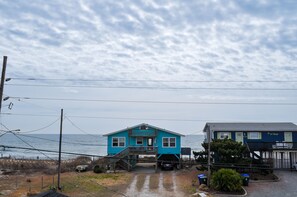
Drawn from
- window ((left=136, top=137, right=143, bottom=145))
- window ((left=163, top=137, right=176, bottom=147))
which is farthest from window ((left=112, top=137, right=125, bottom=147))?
window ((left=163, top=137, right=176, bottom=147))

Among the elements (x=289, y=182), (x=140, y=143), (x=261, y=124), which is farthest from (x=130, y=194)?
(x=261, y=124)

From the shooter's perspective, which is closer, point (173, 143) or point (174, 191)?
point (174, 191)

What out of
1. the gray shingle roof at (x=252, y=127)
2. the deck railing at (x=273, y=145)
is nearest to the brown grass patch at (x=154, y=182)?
the gray shingle roof at (x=252, y=127)

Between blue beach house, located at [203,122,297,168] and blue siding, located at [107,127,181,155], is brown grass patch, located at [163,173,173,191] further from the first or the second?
blue beach house, located at [203,122,297,168]

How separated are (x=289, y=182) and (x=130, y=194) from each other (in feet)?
53.5

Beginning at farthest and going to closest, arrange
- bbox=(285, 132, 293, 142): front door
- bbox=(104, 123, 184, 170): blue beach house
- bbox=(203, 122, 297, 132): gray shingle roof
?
bbox=(104, 123, 184, 170): blue beach house < bbox=(203, 122, 297, 132): gray shingle roof < bbox=(285, 132, 293, 142): front door

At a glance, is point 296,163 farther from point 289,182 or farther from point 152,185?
point 152,185

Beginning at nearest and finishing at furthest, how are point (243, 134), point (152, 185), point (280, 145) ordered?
point (152, 185)
point (280, 145)
point (243, 134)

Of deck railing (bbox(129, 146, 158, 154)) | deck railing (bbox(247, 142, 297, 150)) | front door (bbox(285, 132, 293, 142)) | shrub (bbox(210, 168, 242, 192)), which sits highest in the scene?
front door (bbox(285, 132, 293, 142))

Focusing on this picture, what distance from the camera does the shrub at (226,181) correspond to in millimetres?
29719

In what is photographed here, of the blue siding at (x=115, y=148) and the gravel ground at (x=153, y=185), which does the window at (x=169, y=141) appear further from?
the gravel ground at (x=153, y=185)

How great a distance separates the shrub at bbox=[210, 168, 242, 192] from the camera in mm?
29719

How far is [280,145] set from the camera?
4206cm

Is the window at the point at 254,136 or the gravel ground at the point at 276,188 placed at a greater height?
the window at the point at 254,136
